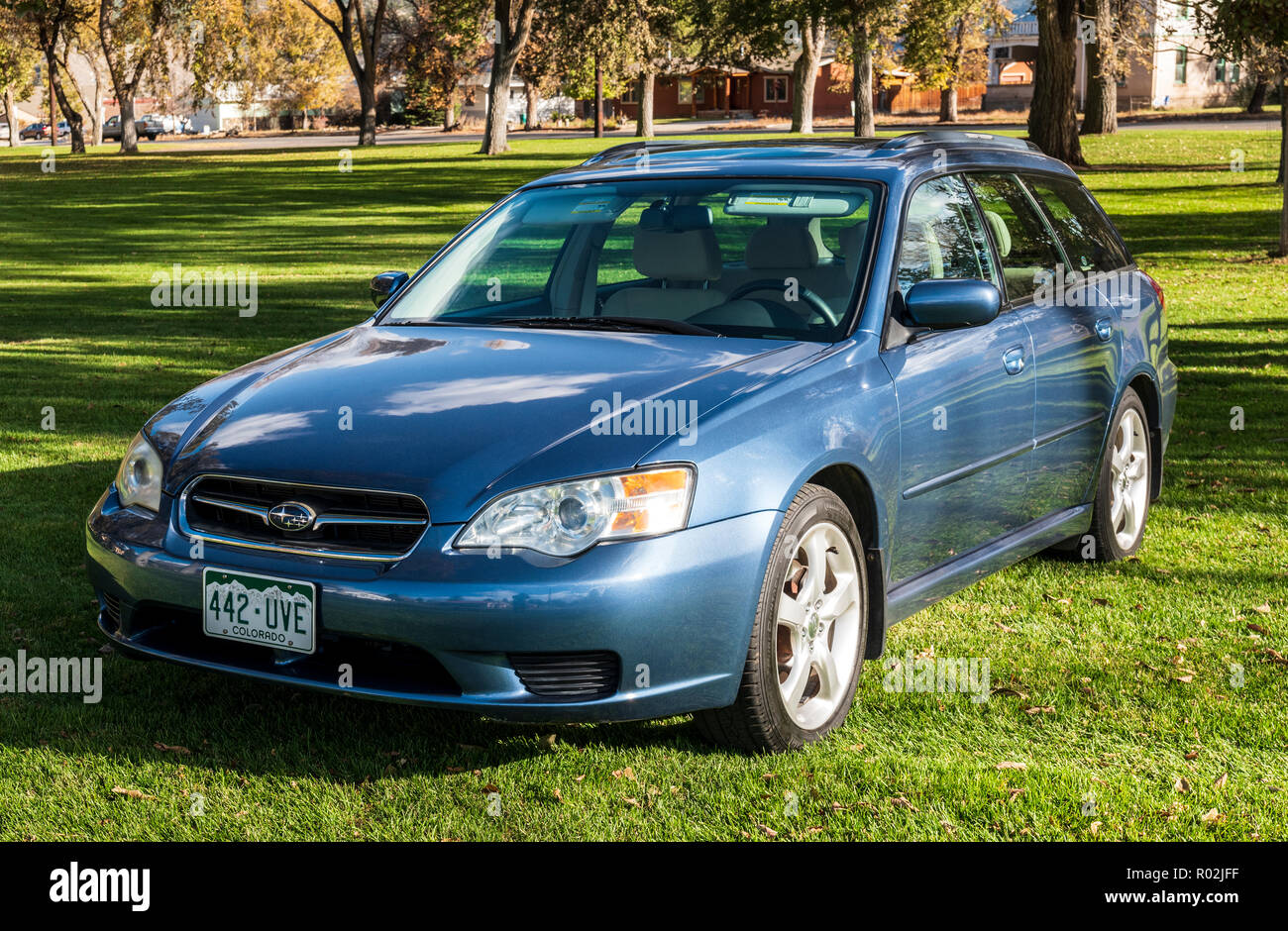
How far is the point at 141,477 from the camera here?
14.6 ft

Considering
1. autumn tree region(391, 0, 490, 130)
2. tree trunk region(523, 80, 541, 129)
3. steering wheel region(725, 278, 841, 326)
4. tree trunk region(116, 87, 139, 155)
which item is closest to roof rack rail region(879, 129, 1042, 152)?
steering wheel region(725, 278, 841, 326)

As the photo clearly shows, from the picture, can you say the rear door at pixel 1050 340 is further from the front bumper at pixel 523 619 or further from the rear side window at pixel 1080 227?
the front bumper at pixel 523 619

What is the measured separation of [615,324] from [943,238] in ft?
4.26

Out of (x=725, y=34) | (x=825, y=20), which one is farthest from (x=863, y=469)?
(x=725, y=34)

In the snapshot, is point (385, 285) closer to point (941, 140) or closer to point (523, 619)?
point (941, 140)

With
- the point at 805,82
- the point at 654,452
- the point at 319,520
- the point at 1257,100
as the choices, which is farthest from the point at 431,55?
the point at 654,452

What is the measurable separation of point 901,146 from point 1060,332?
39.3 inches

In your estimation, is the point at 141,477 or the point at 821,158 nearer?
the point at 141,477

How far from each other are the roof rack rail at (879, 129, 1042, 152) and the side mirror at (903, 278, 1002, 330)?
74 centimetres

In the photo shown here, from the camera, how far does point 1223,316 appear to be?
45.9 feet

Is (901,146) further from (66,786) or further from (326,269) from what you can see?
(326,269)

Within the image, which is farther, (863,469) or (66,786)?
(863,469)

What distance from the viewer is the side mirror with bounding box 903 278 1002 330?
15.4 feet

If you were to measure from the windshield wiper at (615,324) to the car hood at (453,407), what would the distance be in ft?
0.29
